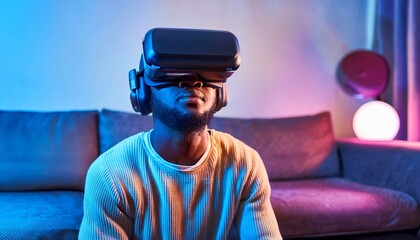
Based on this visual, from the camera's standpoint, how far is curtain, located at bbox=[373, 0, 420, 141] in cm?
213

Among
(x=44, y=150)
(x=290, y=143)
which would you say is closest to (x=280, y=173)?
(x=290, y=143)

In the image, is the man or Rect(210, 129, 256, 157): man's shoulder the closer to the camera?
the man

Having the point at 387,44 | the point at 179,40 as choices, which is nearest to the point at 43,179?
the point at 179,40

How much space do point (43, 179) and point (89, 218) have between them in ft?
2.76

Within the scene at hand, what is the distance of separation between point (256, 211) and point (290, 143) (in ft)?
3.39

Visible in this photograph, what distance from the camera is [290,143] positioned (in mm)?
2000

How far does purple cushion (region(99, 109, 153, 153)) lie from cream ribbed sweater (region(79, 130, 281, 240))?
2.47ft

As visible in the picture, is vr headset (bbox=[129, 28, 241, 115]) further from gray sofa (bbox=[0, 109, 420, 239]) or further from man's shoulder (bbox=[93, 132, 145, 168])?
gray sofa (bbox=[0, 109, 420, 239])

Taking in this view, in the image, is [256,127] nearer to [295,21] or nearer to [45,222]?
[295,21]

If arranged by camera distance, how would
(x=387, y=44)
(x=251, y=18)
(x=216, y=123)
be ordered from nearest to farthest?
(x=216, y=123) → (x=251, y=18) → (x=387, y=44)

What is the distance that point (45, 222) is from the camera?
1191 mm

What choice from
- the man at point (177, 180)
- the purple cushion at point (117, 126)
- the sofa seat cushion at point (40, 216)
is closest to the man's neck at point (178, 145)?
the man at point (177, 180)

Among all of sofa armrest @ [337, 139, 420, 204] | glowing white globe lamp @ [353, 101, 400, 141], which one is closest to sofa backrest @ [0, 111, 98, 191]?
sofa armrest @ [337, 139, 420, 204]

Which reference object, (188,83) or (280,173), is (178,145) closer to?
(188,83)
